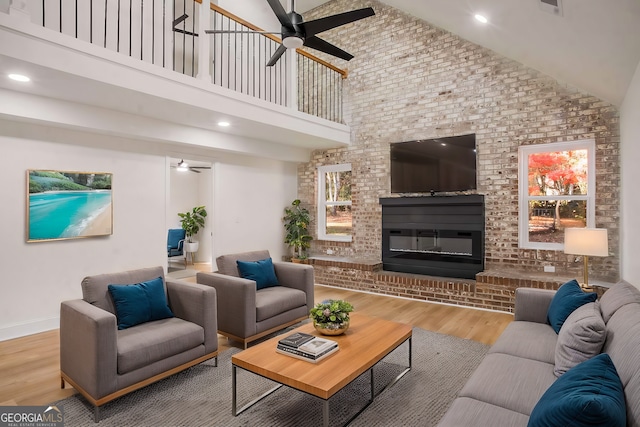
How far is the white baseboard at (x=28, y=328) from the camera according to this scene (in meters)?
3.92

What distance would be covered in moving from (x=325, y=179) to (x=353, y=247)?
1510 mm

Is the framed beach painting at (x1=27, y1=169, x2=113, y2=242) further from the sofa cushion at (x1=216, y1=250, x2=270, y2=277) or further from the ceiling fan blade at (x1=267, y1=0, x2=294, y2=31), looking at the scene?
the ceiling fan blade at (x1=267, y1=0, x2=294, y2=31)

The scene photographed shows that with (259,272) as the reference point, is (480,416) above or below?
below

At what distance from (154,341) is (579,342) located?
2.68m

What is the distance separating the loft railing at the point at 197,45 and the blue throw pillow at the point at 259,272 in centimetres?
222

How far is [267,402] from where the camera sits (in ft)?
8.47

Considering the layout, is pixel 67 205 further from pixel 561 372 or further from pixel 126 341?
pixel 561 372

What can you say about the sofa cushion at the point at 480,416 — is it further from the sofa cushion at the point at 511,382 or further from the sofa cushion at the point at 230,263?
the sofa cushion at the point at 230,263

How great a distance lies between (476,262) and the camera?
17.6 feet

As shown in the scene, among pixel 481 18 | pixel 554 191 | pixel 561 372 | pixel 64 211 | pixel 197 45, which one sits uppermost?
pixel 197 45

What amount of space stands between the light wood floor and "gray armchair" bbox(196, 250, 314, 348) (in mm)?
308

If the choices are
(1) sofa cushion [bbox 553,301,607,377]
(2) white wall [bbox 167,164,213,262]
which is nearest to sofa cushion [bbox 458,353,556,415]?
(1) sofa cushion [bbox 553,301,607,377]

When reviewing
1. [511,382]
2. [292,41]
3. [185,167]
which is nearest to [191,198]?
[185,167]

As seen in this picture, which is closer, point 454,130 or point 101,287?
point 101,287
